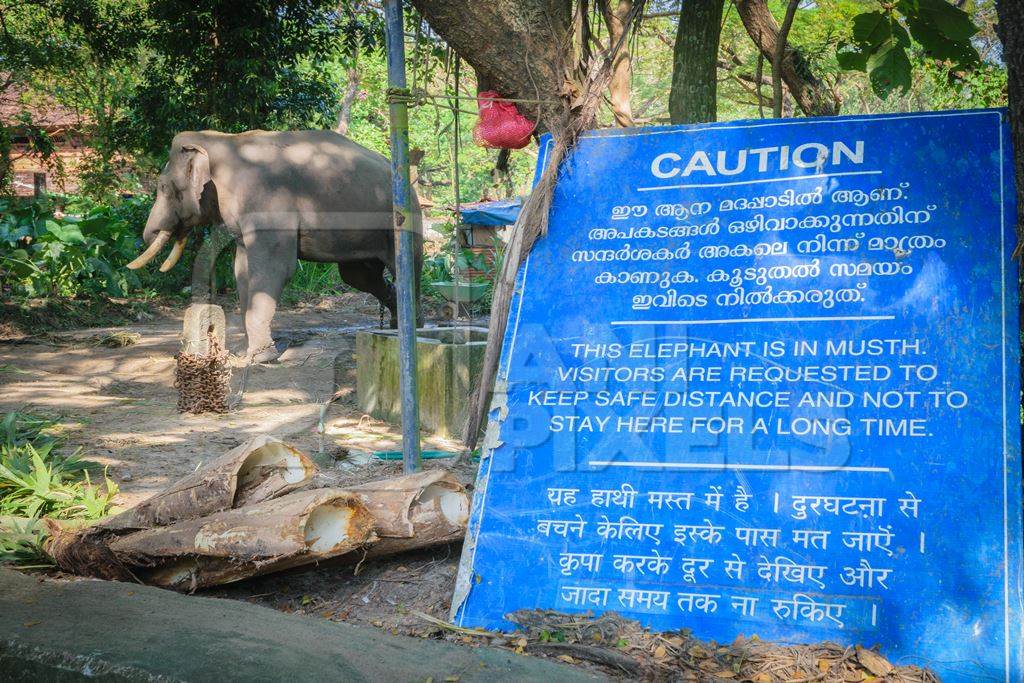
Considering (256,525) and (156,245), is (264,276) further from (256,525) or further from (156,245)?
(256,525)

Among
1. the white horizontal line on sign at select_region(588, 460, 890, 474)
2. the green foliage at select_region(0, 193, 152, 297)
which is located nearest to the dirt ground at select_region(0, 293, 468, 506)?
the green foliage at select_region(0, 193, 152, 297)

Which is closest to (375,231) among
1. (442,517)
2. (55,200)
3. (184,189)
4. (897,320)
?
(184,189)

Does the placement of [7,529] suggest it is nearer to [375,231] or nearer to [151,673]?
[151,673]

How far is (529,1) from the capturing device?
3715 mm

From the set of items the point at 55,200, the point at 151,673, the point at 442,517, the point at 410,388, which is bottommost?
the point at 151,673

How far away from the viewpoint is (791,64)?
209 inches

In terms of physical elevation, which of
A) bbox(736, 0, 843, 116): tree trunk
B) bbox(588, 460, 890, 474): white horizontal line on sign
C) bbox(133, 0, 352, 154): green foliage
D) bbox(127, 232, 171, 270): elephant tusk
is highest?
bbox(133, 0, 352, 154): green foliage

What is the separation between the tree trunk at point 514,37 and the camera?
3.68 metres

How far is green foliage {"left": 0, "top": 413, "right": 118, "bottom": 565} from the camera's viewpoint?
3508mm

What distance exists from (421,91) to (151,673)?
2.26 metres

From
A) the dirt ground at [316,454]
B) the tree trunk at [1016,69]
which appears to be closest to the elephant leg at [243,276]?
the dirt ground at [316,454]

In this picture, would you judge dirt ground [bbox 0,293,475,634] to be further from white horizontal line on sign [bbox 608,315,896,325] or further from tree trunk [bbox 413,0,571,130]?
tree trunk [bbox 413,0,571,130]

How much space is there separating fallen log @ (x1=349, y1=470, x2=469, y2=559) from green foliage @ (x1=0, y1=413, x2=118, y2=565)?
126 cm

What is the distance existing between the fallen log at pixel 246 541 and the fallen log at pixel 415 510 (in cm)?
9
